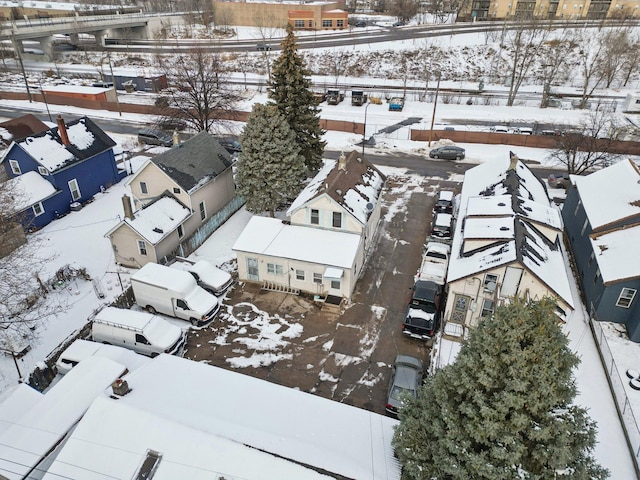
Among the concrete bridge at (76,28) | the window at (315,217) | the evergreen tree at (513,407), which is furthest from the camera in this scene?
the concrete bridge at (76,28)

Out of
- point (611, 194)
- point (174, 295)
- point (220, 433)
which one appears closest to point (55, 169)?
point (174, 295)

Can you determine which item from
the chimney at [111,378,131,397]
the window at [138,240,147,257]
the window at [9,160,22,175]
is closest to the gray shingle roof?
the window at [138,240,147,257]

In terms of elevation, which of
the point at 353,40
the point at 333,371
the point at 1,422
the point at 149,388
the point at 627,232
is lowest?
the point at 333,371

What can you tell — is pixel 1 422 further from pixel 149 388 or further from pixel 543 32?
pixel 543 32

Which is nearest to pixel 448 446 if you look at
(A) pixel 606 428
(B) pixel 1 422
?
(A) pixel 606 428

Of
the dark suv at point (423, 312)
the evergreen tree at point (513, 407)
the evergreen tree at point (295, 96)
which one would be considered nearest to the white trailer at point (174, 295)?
the dark suv at point (423, 312)

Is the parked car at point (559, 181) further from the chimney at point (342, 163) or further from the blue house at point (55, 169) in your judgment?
the blue house at point (55, 169)
